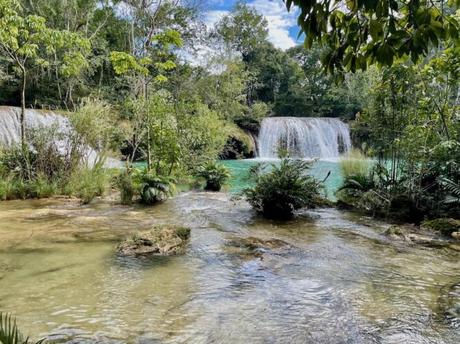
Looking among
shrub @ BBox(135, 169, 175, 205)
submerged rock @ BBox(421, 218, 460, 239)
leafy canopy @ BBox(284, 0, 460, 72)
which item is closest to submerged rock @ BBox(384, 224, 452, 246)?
submerged rock @ BBox(421, 218, 460, 239)

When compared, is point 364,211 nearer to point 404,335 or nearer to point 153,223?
point 153,223

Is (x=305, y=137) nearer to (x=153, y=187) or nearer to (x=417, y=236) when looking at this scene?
(x=153, y=187)

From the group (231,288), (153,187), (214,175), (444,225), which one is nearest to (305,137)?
(214,175)

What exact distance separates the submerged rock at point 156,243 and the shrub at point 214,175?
5.42 metres

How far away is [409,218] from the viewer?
241 inches

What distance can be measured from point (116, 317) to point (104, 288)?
600 mm

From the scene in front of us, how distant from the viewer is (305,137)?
2202cm

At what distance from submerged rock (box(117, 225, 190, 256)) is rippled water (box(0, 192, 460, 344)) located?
15 centimetres

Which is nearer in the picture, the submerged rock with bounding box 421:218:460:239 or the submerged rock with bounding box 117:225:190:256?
the submerged rock with bounding box 117:225:190:256

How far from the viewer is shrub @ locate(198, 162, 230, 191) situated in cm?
1010

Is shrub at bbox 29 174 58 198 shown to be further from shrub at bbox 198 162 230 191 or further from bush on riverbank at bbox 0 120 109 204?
shrub at bbox 198 162 230 191

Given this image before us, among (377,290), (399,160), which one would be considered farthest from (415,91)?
(377,290)

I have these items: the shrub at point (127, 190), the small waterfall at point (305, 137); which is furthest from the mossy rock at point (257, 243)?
the small waterfall at point (305, 137)

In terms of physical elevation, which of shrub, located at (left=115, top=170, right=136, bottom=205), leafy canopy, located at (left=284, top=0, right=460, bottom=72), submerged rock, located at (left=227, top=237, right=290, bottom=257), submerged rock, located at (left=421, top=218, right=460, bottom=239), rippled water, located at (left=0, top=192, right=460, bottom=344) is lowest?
rippled water, located at (left=0, top=192, right=460, bottom=344)
